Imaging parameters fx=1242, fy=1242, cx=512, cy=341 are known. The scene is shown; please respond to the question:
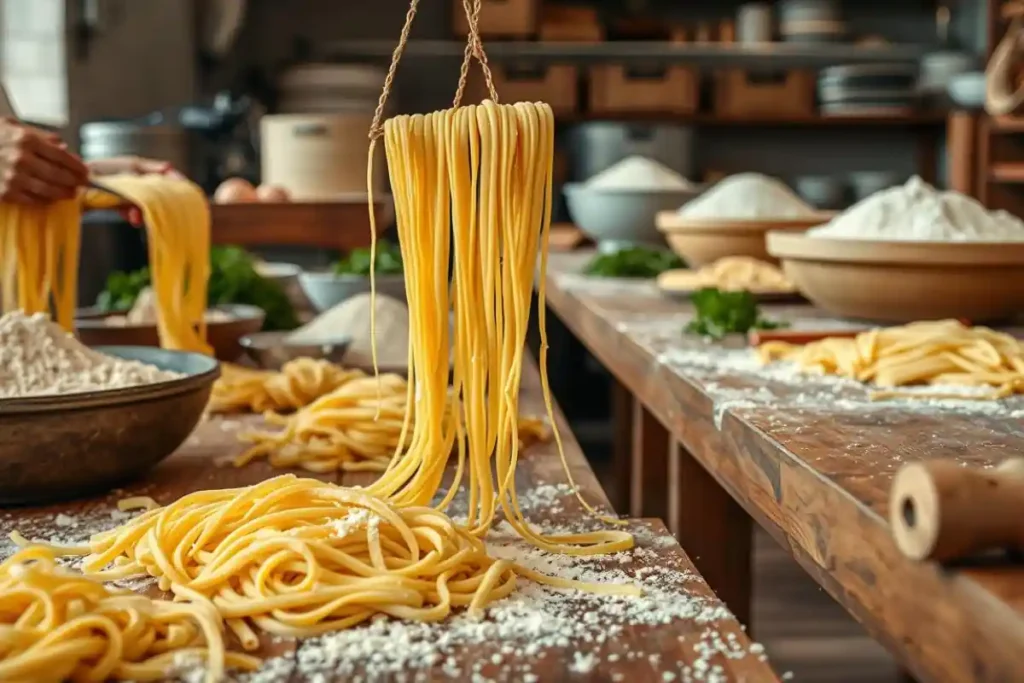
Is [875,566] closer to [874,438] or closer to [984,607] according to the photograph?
[984,607]

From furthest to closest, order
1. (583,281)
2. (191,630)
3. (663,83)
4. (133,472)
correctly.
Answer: (663,83) < (583,281) < (133,472) < (191,630)

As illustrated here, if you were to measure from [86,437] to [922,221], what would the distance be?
149cm

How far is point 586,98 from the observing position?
7078 millimetres

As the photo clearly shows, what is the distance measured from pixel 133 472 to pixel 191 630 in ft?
1.85

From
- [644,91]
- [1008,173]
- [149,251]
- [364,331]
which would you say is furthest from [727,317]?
[644,91]

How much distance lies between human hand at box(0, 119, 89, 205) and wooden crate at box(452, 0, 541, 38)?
4.96 metres

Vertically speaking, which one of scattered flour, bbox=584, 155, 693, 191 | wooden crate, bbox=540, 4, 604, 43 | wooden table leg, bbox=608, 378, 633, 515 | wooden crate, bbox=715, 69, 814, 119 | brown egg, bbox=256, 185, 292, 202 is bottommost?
wooden table leg, bbox=608, 378, 633, 515

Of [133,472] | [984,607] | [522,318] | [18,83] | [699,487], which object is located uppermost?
[18,83]

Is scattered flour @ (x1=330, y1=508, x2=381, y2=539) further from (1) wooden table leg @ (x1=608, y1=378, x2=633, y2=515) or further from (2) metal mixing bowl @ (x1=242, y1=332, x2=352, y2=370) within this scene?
(1) wooden table leg @ (x1=608, y1=378, x2=633, y2=515)

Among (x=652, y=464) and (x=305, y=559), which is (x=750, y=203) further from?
(x=305, y=559)

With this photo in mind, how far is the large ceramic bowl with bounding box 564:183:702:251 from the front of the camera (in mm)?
3867

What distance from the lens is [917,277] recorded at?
2148mm

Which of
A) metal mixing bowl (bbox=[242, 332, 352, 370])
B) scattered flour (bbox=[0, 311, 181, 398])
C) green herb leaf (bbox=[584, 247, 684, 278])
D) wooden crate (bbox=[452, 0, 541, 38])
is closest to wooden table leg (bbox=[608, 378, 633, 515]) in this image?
green herb leaf (bbox=[584, 247, 684, 278])

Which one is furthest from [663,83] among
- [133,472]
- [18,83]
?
[133,472]
